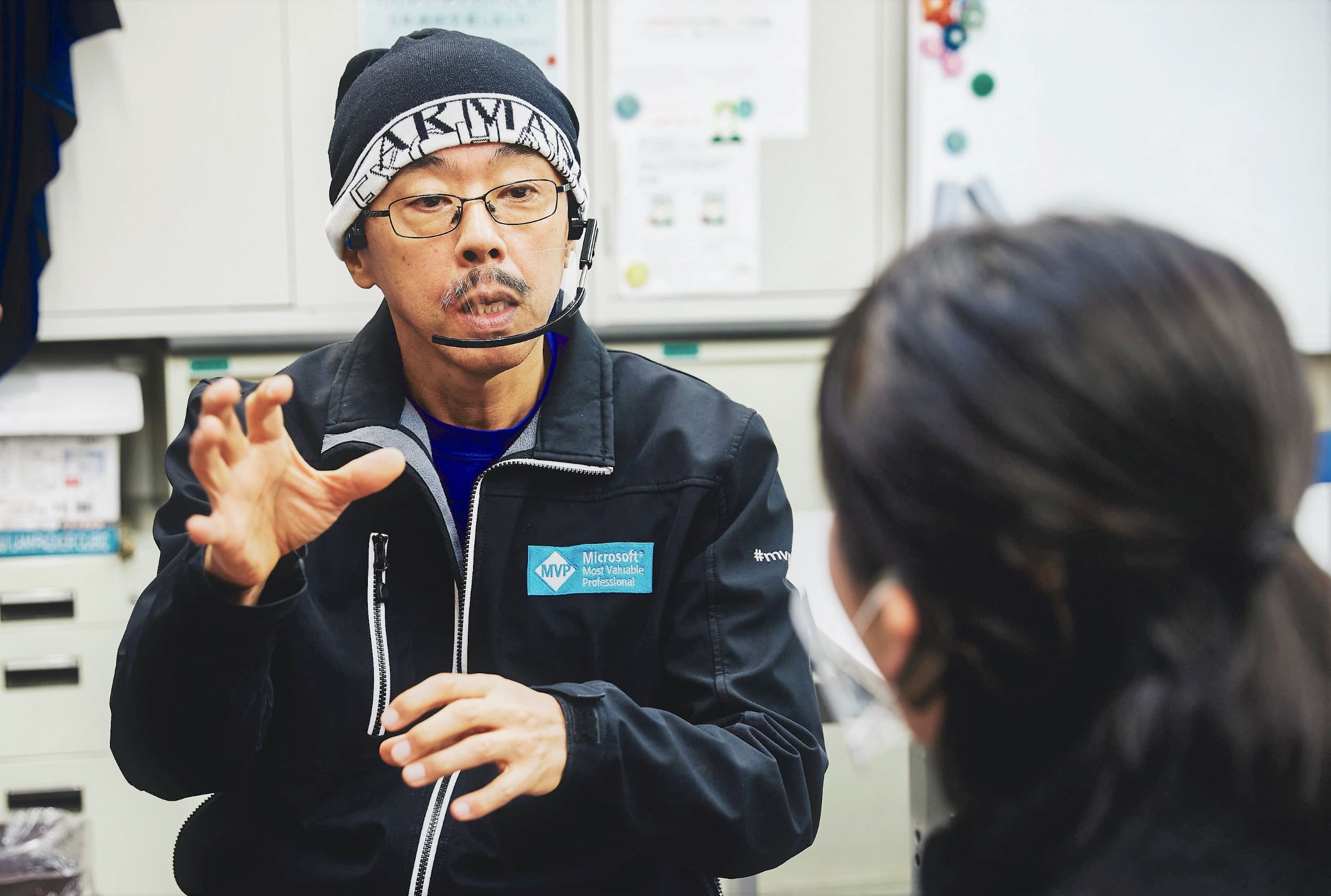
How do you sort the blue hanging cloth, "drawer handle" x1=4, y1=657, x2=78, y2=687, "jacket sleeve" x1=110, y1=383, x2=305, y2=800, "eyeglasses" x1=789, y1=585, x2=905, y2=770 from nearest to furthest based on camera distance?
"eyeglasses" x1=789, y1=585, x2=905, y2=770 → "jacket sleeve" x1=110, y1=383, x2=305, y2=800 → the blue hanging cloth → "drawer handle" x1=4, y1=657, x2=78, y2=687

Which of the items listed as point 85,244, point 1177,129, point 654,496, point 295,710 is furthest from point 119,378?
point 1177,129

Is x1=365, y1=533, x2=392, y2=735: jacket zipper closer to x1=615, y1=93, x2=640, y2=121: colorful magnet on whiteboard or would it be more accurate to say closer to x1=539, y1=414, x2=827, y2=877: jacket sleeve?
x1=539, y1=414, x2=827, y2=877: jacket sleeve

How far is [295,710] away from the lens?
43.3 inches

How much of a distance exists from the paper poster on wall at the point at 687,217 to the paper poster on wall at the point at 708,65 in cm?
4

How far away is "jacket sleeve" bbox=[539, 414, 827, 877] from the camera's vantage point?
3.13ft

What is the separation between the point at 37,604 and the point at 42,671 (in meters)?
0.12

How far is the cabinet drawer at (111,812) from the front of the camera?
6.50 ft

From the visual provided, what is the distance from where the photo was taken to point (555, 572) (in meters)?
1.12

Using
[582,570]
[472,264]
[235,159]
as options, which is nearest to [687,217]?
[235,159]

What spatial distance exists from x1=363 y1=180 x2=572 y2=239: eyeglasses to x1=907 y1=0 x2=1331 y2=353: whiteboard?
3.84ft

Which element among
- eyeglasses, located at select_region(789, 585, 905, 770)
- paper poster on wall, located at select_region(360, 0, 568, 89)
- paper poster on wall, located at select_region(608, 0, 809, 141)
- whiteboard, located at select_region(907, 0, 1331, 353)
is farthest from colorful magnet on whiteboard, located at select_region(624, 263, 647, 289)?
eyeglasses, located at select_region(789, 585, 905, 770)

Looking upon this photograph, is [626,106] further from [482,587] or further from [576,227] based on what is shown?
[482,587]

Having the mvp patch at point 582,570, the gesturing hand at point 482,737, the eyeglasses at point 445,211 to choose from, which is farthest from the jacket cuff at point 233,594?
the eyeglasses at point 445,211

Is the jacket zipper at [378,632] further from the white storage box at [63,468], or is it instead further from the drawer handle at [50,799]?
the drawer handle at [50,799]
